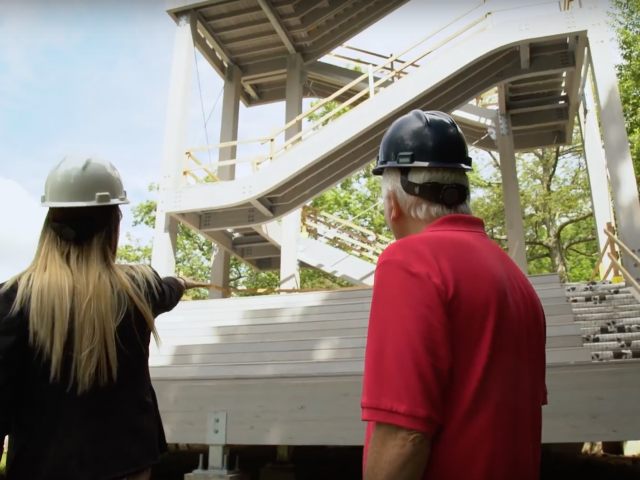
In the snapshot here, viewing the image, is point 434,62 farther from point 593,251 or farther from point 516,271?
point 593,251

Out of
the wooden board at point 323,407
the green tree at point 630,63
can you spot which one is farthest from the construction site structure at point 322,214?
the green tree at point 630,63

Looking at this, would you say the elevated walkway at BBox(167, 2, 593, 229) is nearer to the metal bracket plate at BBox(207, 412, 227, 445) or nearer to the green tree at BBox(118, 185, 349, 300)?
the metal bracket plate at BBox(207, 412, 227, 445)

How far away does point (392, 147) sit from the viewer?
1.71m

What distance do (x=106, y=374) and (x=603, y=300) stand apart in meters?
8.55

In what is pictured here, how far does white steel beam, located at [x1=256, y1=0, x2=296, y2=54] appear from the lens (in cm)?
1473

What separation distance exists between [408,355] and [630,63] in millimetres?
23504

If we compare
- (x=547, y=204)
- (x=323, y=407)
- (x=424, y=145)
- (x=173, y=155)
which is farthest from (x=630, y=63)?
(x=424, y=145)

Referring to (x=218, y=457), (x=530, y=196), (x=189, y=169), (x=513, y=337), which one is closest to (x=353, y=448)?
(x=218, y=457)

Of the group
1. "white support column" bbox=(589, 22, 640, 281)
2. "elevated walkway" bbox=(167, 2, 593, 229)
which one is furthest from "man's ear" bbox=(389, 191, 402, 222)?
"elevated walkway" bbox=(167, 2, 593, 229)

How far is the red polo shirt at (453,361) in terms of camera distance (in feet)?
4.34

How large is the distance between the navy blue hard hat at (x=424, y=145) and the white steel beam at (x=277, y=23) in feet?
46.2

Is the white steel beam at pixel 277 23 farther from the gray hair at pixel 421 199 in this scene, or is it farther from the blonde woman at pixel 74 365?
the gray hair at pixel 421 199

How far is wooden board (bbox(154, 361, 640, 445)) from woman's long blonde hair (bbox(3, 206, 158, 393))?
13.8 feet

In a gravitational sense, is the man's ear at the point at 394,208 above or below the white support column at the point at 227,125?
below
